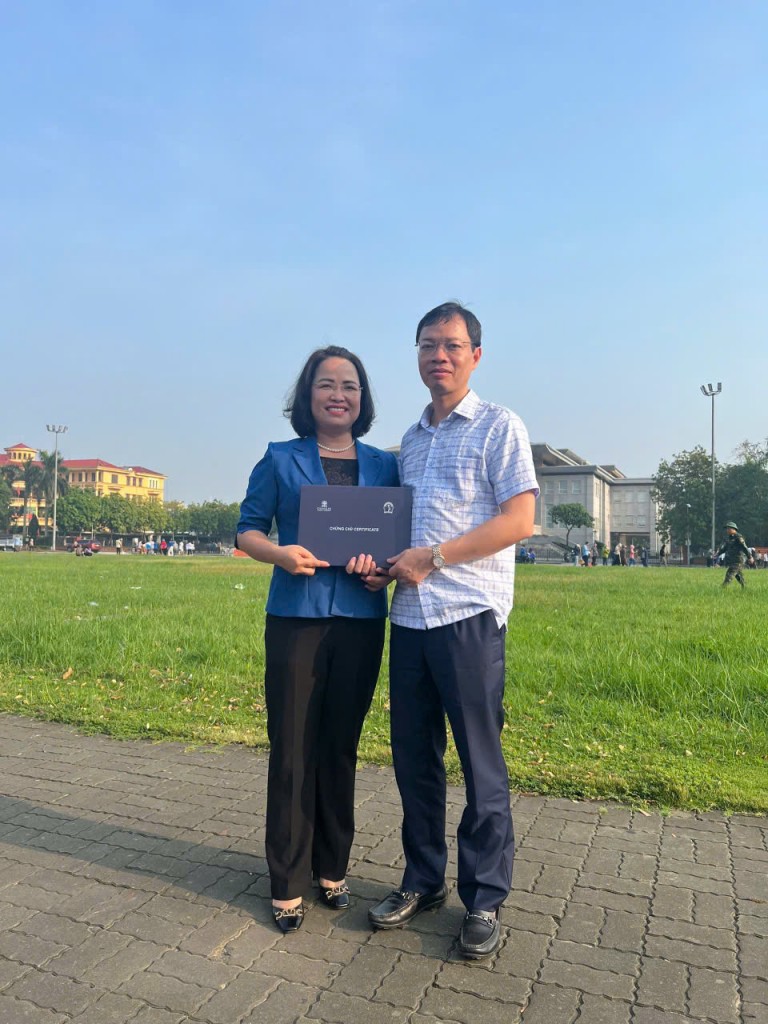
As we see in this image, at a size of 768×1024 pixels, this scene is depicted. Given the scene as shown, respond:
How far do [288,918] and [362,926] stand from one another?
0.28m

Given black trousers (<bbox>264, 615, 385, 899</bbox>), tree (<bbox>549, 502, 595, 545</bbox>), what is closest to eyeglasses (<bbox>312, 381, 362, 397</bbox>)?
black trousers (<bbox>264, 615, 385, 899</bbox>)

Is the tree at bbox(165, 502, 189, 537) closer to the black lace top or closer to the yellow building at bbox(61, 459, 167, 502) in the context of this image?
the yellow building at bbox(61, 459, 167, 502)

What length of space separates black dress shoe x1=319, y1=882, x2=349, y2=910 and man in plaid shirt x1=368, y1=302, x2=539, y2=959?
0.21m

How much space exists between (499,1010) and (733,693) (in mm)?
4490

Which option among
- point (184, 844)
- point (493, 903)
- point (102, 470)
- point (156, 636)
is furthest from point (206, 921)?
point (102, 470)

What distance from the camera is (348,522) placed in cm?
301

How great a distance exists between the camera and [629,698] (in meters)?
6.50

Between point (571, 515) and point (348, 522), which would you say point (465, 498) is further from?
point (571, 515)

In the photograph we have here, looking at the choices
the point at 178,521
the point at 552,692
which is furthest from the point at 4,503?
the point at 552,692

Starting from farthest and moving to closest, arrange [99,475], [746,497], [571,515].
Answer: [99,475], [571,515], [746,497]

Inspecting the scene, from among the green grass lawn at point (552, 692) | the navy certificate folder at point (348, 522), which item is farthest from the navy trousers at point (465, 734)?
the green grass lawn at point (552, 692)

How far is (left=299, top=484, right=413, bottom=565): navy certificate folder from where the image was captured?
3.01 meters

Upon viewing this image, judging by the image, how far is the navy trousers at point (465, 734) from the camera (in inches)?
115

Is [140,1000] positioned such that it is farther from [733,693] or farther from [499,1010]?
[733,693]
